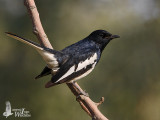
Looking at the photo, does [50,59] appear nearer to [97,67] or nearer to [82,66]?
[82,66]

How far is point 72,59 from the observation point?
13.4 ft

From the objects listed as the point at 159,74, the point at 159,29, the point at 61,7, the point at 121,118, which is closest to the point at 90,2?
the point at 61,7

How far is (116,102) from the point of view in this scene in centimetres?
924

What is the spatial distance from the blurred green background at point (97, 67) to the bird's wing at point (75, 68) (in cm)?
396

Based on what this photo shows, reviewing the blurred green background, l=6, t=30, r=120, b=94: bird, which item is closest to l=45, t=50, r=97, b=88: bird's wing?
l=6, t=30, r=120, b=94: bird

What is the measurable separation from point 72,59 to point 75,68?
12cm

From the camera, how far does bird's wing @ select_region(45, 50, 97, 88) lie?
12.3ft

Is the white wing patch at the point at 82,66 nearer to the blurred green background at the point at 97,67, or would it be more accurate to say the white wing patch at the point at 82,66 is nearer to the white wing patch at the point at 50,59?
the white wing patch at the point at 50,59

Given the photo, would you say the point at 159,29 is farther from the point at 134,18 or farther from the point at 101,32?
the point at 101,32

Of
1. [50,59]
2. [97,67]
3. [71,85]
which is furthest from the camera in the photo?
[97,67]

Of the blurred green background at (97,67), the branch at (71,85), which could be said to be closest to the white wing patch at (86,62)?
Result: the branch at (71,85)

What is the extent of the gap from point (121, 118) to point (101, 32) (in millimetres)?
4657

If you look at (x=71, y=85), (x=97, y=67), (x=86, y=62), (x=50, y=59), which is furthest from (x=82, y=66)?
(x=97, y=67)

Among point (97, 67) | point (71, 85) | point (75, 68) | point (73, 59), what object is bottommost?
point (71, 85)
